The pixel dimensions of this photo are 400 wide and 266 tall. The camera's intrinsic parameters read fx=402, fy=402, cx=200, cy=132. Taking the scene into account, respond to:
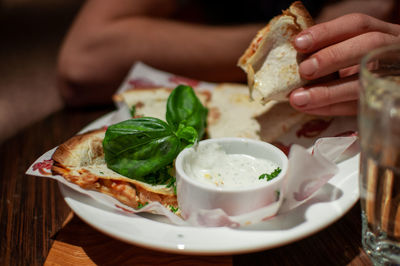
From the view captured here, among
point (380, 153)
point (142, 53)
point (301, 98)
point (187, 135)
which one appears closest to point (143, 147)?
point (187, 135)

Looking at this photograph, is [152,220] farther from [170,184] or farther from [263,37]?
[263,37]

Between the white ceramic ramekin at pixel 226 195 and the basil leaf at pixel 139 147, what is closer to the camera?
the white ceramic ramekin at pixel 226 195

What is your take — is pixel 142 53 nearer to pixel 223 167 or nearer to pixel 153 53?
pixel 153 53

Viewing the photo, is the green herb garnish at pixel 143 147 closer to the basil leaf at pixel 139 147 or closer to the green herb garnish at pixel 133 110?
the basil leaf at pixel 139 147

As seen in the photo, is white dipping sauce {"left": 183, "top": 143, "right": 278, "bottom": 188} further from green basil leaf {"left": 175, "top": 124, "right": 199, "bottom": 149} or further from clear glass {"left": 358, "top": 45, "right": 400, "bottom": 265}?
clear glass {"left": 358, "top": 45, "right": 400, "bottom": 265}

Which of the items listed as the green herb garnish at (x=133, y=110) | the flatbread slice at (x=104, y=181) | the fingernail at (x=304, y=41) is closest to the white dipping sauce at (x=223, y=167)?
the flatbread slice at (x=104, y=181)
